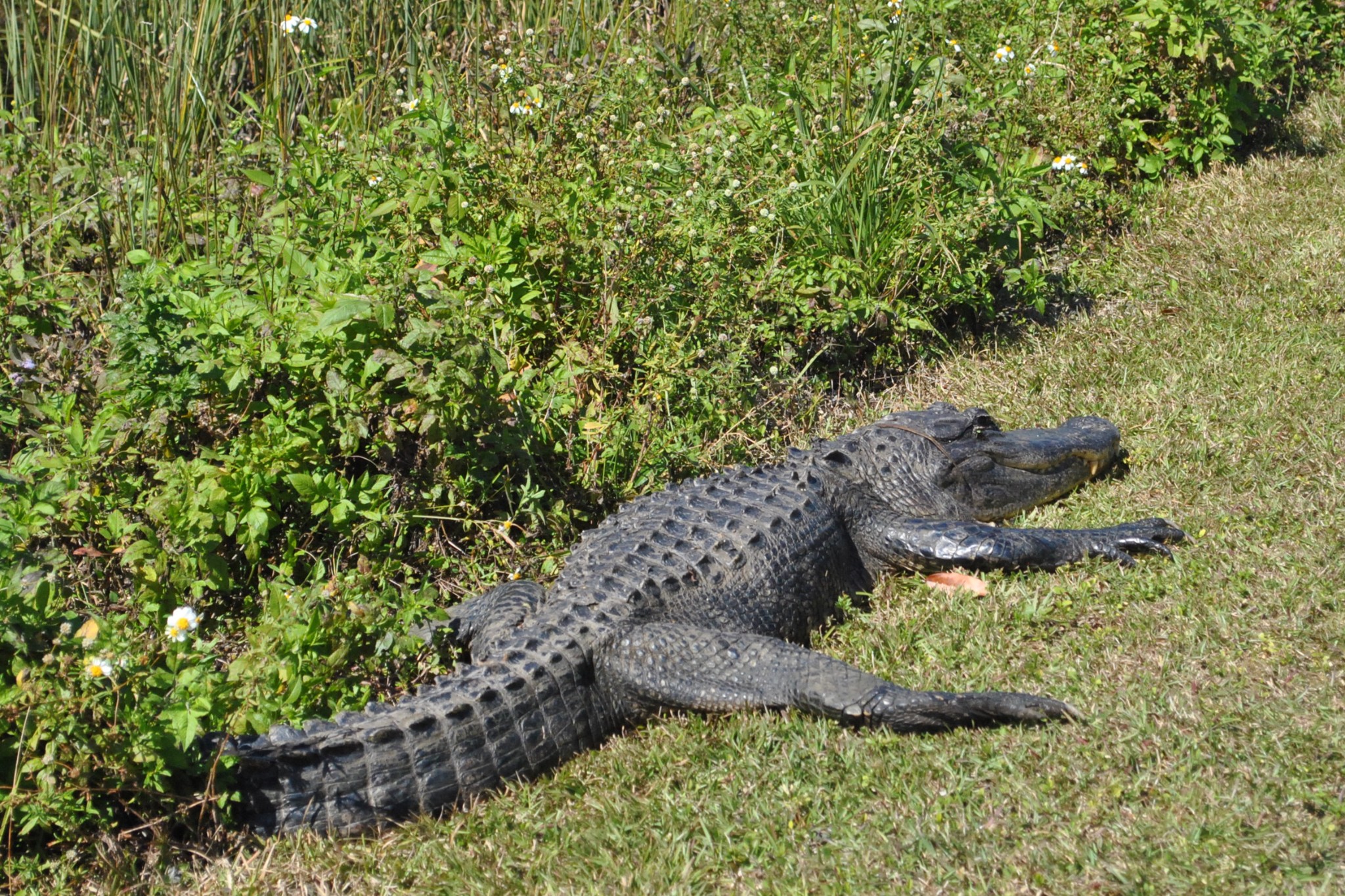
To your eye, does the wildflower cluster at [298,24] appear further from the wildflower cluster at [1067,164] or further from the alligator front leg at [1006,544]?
the wildflower cluster at [1067,164]

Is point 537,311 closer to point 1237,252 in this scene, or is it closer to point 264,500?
point 264,500

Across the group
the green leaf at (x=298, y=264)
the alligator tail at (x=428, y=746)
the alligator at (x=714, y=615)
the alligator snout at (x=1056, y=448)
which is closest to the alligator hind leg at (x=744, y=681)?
the alligator at (x=714, y=615)

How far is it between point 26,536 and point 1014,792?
8.72 ft

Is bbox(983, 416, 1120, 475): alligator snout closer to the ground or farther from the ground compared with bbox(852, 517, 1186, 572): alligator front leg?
farther from the ground

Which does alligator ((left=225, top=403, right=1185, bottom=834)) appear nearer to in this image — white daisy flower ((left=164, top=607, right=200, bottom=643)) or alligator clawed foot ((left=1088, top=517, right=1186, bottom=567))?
alligator clawed foot ((left=1088, top=517, right=1186, bottom=567))

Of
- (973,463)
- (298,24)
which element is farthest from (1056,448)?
(298,24)

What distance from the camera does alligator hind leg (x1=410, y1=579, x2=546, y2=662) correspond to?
3.74 meters

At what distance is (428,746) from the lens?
10.3 ft

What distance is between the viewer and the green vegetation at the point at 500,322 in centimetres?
313

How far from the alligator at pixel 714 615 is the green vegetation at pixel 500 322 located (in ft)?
0.35

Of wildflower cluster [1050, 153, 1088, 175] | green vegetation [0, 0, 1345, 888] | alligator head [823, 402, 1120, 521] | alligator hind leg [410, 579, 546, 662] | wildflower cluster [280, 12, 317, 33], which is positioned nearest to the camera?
green vegetation [0, 0, 1345, 888]

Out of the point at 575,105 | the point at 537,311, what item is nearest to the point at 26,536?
the point at 537,311

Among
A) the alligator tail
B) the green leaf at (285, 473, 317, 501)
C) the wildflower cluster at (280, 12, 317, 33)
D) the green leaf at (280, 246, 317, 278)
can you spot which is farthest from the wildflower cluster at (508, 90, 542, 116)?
the alligator tail

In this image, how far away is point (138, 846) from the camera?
297cm
